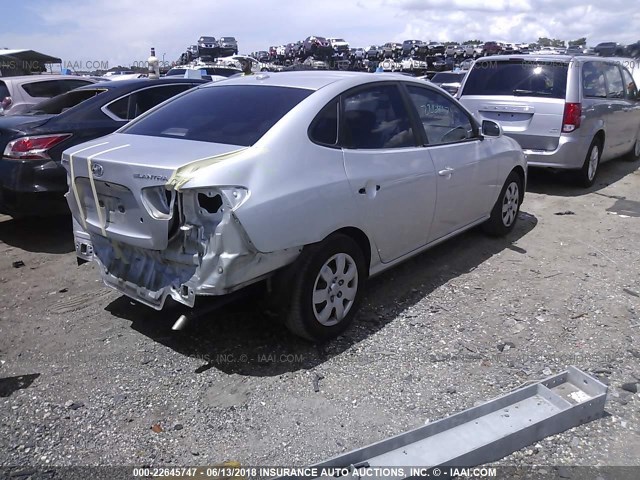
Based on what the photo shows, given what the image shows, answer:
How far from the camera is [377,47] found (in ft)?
147

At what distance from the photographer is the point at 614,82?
899cm

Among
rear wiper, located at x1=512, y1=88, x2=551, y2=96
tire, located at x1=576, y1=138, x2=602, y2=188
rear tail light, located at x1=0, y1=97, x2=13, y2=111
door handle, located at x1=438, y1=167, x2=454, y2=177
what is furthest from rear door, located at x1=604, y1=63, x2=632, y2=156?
rear tail light, located at x1=0, y1=97, x2=13, y2=111

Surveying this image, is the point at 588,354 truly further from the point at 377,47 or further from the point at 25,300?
the point at 377,47

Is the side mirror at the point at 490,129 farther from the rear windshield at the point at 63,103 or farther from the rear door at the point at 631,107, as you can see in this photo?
the rear door at the point at 631,107

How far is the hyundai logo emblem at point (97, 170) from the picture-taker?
11.1ft

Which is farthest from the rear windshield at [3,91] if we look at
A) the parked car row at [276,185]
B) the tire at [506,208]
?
the tire at [506,208]

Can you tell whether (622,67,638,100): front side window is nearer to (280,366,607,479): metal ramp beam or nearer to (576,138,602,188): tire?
(576,138,602,188): tire

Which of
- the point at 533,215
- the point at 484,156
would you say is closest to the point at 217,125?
the point at 484,156

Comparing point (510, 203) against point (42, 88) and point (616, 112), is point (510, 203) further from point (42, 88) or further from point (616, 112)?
point (42, 88)

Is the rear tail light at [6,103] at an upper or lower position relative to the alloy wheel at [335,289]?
upper

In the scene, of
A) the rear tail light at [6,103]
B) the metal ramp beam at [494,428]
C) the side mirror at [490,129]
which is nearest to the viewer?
the metal ramp beam at [494,428]

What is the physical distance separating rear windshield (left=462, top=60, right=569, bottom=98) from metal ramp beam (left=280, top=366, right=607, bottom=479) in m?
5.45

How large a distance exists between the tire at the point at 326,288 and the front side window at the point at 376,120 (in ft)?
2.39

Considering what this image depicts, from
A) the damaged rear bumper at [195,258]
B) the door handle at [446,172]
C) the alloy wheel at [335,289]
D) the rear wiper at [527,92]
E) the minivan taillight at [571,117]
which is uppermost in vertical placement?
the rear wiper at [527,92]
